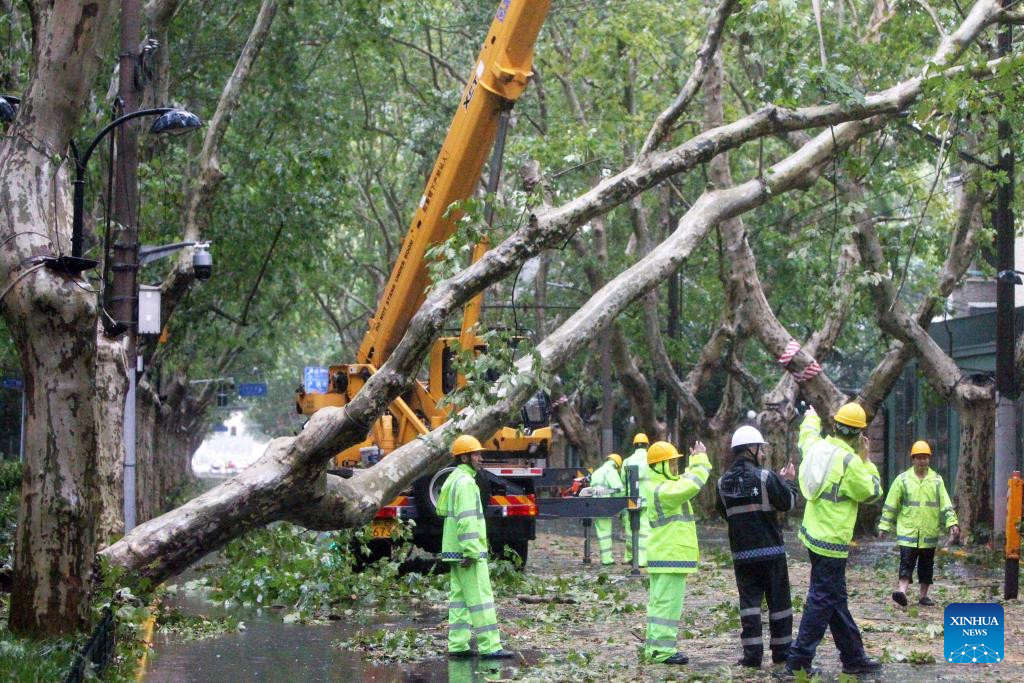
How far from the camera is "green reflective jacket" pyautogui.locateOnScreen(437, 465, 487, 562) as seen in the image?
1090 cm

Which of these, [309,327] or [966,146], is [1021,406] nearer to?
[966,146]

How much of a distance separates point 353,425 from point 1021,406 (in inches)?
612

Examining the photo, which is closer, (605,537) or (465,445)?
(465,445)

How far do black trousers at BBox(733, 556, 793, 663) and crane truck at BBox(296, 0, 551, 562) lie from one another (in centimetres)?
476

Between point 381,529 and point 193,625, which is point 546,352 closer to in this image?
point 193,625

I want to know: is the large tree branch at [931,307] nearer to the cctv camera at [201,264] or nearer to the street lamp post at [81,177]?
the cctv camera at [201,264]

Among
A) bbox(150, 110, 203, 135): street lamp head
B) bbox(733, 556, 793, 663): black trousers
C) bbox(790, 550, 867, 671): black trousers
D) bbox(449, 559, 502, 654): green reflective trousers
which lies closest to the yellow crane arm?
bbox(150, 110, 203, 135): street lamp head

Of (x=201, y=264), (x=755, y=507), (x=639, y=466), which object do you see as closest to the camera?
(x=755, y=507)

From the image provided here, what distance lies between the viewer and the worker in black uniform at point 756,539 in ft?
33.8

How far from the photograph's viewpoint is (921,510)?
47.8ft

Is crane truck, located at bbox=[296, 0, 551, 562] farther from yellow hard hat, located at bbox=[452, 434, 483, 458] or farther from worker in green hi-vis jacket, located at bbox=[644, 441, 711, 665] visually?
worker in green hi-vis jacket, located at bbox=[644, 441, 711, 665]

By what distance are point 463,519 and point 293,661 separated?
1.84m

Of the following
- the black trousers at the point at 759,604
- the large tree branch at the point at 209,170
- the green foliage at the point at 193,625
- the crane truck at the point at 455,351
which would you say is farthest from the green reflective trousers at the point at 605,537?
the black trousers at the point at 759,604

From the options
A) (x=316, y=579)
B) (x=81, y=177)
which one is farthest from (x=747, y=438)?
(x=316, y=579)
